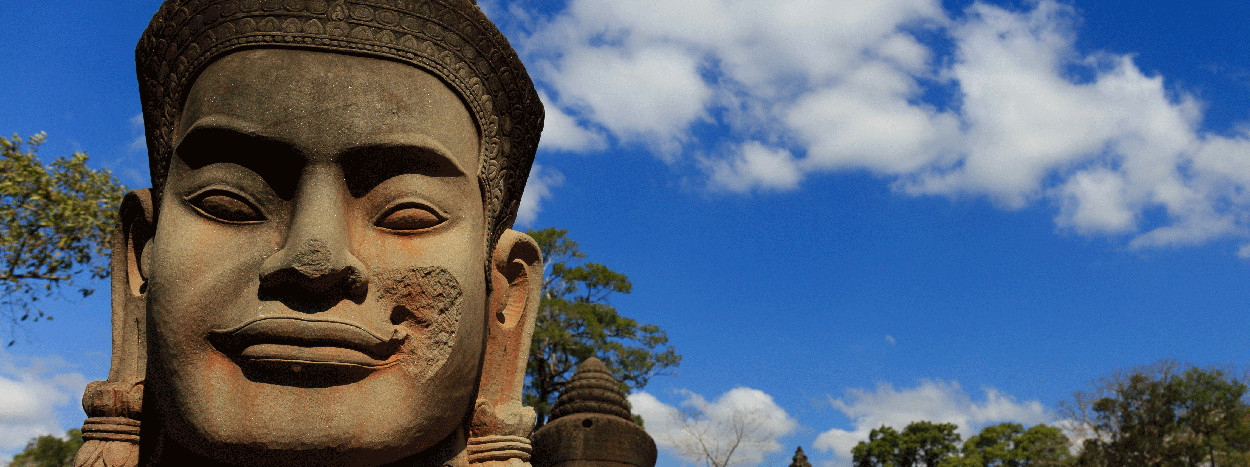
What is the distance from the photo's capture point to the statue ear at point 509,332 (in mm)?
3818

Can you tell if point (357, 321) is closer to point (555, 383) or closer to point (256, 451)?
point (256, 451)

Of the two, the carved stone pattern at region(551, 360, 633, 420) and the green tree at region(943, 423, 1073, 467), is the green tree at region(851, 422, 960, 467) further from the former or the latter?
the carved stone pattern at region(551, 360, 633, 420)

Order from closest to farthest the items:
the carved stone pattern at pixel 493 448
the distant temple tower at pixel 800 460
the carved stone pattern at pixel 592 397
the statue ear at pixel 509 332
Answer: the carved stone pattern at pixel 493 448 < the statue ear at pixel 509 332 < the carved stone pattern at pixel 592 397 < the distant temple tower at pixel 800 460

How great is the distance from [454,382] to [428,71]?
1228 millimetres

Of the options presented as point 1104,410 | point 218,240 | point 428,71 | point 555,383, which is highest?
point 1104,410

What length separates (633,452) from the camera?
8914 mm

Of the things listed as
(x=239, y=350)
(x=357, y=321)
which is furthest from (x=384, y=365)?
(x=239, y=350)

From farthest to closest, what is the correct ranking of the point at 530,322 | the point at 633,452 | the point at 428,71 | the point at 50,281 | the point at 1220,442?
the point at 1220,442 → the point at 50,281 → the point at 633,452 → the point at 530,322 → the point at 428,71

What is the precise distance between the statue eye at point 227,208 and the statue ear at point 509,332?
1031 millimetres

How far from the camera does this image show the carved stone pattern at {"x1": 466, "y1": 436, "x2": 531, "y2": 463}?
3.70m

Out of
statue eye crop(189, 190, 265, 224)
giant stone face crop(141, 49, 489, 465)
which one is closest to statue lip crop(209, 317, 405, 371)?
giant stone face crop(141, 49, 489, 465)

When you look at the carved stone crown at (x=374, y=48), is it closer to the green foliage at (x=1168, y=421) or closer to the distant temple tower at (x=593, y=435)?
the distant temple tower at (x=593, y=435)

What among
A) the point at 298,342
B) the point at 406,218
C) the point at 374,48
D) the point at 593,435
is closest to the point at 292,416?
the point at 298,342

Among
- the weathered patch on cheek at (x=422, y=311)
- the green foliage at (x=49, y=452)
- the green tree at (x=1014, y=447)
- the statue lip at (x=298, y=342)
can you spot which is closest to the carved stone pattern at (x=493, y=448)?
the weathered patch on cheek at (x=422, y=311)
